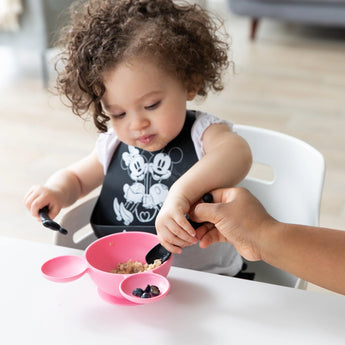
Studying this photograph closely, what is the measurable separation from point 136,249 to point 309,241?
0.30 meters

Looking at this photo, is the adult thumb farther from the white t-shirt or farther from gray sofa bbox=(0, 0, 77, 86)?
gray sofa bbox=(0, 0, 77, 86)

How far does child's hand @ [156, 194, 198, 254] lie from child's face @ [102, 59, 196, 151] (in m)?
0.23

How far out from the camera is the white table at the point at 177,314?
64 centimetres

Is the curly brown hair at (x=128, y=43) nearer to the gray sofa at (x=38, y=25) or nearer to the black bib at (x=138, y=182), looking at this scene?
the black bib at (x=138, y=182)

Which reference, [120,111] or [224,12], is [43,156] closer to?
[120,111]

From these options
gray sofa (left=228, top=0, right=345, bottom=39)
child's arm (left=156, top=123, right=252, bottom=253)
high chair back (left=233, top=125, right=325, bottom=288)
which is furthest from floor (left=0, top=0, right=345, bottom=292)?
child's arm (left=156, top=123, right=252, bottom=253)

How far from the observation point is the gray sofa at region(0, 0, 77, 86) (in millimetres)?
3043

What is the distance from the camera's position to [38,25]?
306cm

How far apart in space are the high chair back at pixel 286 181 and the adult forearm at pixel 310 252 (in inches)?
11.7

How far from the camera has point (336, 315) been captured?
67 centimetres

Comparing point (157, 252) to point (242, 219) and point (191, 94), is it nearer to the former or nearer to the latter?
point (242, 219)

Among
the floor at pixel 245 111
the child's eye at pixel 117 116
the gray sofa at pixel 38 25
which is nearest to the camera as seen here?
the child's eye at pixel 117 116

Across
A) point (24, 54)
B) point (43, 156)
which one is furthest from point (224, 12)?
point (43, 156)

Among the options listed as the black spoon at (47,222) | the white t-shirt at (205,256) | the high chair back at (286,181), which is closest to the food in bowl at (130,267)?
the black spoon at (47,222)
